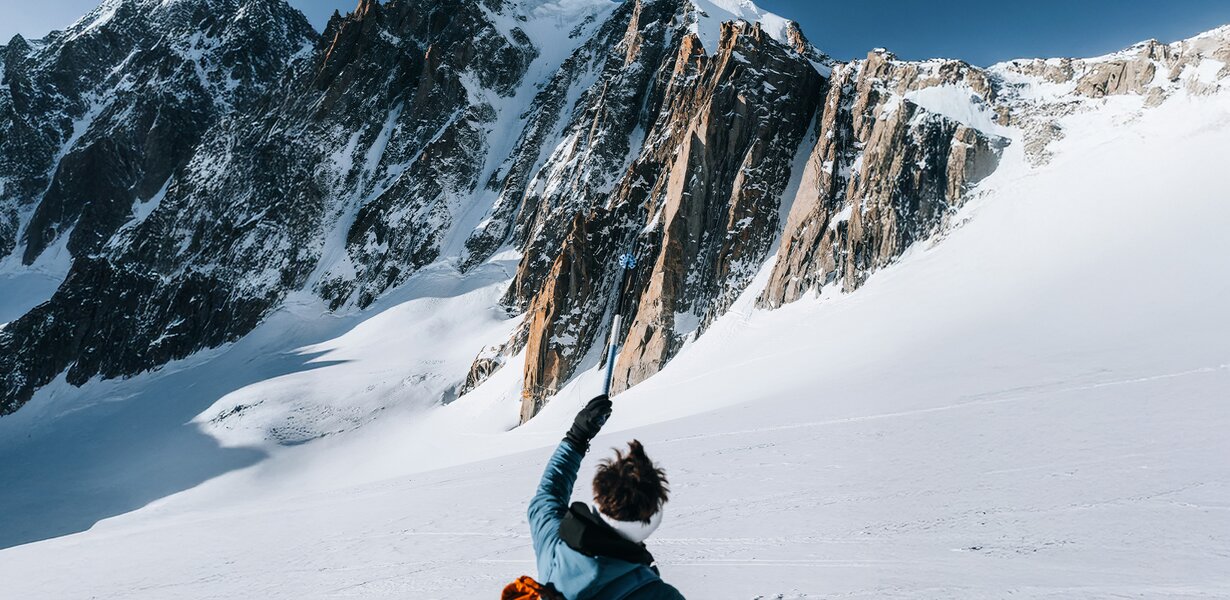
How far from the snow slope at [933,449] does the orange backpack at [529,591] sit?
9.60 feet

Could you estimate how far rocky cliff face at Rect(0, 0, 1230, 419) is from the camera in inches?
1166

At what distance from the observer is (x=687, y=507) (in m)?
7.23

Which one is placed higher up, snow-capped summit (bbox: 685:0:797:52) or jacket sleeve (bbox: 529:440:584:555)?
snow-capped summit (bbox: 685:0:797:52)

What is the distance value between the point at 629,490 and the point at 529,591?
480 mm

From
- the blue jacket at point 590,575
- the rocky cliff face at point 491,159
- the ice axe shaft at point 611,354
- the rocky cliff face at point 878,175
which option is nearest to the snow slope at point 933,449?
the rocky cliff face at point 878,175

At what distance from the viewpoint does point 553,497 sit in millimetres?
2426

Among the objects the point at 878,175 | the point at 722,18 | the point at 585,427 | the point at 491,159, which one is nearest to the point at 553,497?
the point at 585,427

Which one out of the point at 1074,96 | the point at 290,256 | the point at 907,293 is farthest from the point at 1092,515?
the point at 290,256

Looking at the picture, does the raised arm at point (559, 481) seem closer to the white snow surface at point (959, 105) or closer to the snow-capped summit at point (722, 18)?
the white snow surface at point (959, 105)

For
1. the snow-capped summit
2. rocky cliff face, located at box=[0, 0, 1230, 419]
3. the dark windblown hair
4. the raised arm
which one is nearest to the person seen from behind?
the dark windblown hair

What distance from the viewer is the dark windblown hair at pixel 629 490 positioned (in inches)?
75.7

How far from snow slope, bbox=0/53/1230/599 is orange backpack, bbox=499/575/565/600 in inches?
115

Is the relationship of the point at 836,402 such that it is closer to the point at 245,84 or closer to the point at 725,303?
the point at 725,303

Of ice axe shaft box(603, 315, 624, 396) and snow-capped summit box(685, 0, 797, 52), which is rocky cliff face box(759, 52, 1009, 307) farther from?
ice axe shaft box(603, 315, 624, 396)
